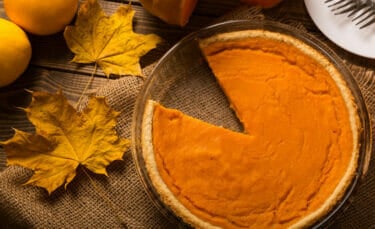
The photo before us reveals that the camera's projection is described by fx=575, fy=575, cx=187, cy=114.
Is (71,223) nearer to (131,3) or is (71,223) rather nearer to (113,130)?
(113,130)

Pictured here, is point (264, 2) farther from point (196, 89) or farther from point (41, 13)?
point (41, 13)

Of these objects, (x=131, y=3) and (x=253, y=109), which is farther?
(x=131, y=3)

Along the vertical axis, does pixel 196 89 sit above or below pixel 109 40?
below

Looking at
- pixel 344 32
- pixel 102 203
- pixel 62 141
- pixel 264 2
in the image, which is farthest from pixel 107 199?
pixel 344 32

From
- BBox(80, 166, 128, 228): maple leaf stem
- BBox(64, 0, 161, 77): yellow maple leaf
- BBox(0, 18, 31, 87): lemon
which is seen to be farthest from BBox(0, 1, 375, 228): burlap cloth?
BBox(0, 18, 31, 87): lemon

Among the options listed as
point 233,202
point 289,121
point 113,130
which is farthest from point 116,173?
point 289,121

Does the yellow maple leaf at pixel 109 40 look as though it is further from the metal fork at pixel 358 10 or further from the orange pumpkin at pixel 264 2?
the metal fork at pixel 358 10
